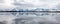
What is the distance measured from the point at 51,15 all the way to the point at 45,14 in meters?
0.04

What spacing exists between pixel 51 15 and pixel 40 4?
10 centimetres

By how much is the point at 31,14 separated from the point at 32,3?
7 cm

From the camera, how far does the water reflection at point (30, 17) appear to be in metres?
0.55

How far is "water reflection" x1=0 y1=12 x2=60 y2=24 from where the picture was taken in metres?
0.55

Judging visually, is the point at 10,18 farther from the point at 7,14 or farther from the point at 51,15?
the point at 51,15

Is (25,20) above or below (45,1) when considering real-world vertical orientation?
below

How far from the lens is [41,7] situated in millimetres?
546

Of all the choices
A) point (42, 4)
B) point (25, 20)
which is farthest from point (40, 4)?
point (25, 20)

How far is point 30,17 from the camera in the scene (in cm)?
56

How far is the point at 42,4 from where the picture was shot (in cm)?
54

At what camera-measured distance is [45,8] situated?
0.54 meters

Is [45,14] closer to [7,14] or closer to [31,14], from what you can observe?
[31,14]

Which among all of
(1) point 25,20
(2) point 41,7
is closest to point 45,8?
(2) point 41,7

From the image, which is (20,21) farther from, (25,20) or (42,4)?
(42,4)
